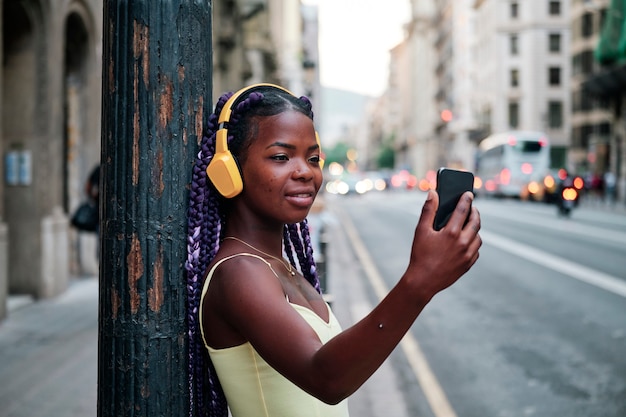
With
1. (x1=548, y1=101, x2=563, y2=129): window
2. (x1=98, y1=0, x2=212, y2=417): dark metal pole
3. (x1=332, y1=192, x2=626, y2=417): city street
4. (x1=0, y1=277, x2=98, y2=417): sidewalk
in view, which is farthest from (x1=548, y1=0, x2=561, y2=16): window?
(x1=98, y1=0, x2=212, y2=417): dark metal pole

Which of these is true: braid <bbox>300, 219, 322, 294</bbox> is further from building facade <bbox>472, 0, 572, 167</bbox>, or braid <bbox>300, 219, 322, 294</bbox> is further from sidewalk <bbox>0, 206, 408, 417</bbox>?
building facade <bbox>472, 0, 572, 167</bbox>

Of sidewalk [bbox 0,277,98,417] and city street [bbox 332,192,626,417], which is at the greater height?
sidewalk [bbox 0,277,98,417]

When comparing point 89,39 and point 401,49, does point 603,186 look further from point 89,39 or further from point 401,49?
point 401,49

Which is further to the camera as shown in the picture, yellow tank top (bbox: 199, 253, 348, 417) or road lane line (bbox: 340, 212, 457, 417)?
road lane line (bbox: 340, 212, 457, 417)

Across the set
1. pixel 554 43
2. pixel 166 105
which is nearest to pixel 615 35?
pixel 554 43

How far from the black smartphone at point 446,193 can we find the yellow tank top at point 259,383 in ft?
1.38

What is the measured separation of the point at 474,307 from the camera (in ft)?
33.7

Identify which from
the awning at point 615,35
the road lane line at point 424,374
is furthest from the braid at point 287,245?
the awning at point 615,35

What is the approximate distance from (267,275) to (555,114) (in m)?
74.1

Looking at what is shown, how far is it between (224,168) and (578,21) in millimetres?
60144

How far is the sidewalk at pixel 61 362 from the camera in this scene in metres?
5.56

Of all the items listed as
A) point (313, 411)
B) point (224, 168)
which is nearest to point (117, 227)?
point (224, 168)

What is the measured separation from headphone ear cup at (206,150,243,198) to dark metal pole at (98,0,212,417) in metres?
0.07

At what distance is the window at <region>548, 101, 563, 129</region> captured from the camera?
71.2 metres
